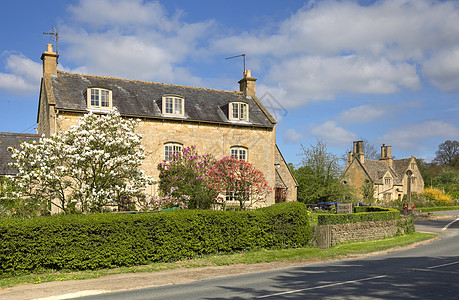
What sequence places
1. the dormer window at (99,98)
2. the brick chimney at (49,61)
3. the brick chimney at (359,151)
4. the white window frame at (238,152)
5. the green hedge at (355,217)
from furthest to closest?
the brick chimney at (359,151), the white window frame at (238,152), the brick chimney at (49,61), the dormer window at (99,98), the green hedge at (355,217)

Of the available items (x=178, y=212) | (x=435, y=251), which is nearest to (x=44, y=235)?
(x=178, y=212)

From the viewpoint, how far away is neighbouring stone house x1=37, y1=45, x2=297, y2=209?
24969 millimetres

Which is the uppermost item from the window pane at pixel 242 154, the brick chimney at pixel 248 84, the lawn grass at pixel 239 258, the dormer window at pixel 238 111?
the brick chimney at pixel 248 84

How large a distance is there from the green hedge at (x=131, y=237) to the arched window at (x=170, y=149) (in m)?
10.9

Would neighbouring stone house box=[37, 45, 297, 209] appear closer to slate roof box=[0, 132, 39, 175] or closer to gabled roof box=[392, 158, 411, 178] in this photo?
slate roof box=[0, 132, 39, 175]

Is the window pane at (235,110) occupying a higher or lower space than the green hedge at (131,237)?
higher

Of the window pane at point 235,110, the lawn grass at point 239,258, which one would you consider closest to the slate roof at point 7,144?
the lawn grass at point 239,258

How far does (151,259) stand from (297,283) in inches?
244

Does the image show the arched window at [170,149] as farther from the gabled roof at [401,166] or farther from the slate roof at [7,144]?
the gabled roof at [401,166]

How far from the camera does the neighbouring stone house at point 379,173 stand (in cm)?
6141

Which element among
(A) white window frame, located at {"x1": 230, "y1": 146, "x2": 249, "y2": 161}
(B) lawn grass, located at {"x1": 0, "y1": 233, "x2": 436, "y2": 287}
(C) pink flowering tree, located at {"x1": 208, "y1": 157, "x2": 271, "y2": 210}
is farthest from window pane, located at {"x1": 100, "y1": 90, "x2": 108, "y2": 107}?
Answer: (B) lawn grass, located at {"x1": 0, "y1": 233, "x2": 436, "y2": 287}

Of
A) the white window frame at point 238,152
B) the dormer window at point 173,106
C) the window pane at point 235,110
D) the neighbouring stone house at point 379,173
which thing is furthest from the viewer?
the neighbouring stone house at point 379,173

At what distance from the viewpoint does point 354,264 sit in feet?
48.2

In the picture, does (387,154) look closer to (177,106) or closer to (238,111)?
(238,111)
